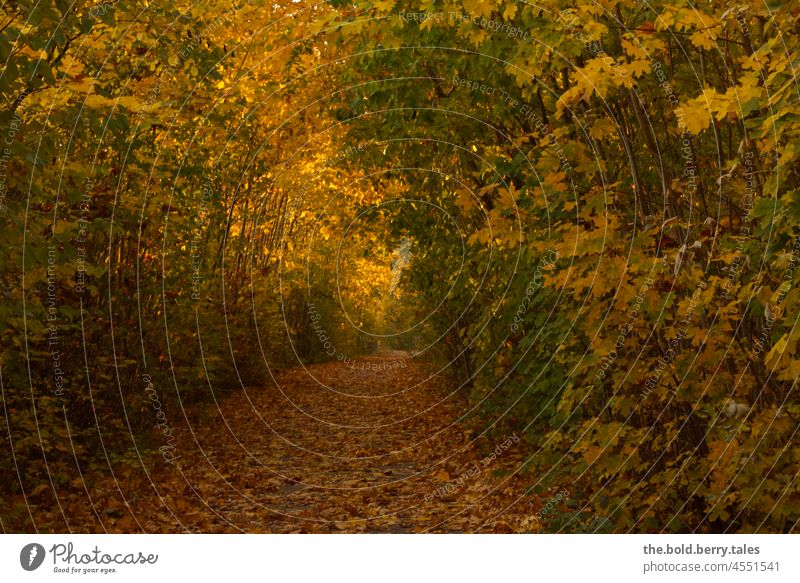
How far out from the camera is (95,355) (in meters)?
9.09

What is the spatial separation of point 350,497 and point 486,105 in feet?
15.2

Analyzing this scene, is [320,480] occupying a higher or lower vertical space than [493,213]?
lower

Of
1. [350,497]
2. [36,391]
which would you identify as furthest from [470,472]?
[36,391]

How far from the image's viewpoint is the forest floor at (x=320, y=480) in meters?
7.42

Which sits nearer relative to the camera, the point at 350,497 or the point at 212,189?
the point at 350,497

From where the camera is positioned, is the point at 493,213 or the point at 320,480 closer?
the point at 493,213

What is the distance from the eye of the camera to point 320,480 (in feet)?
31.4

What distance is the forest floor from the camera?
7.42m

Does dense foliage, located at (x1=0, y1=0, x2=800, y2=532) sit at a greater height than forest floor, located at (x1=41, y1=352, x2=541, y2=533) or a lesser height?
greater

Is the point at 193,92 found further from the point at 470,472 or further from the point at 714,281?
the point at 714,281

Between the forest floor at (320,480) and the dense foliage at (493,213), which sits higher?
the dense foliage at (493,213)

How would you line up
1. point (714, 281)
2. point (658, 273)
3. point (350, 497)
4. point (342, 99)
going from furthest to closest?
1. point (342, 99)
2. point (350, 497)
3. point (658, 273)
4. point (714, 281)

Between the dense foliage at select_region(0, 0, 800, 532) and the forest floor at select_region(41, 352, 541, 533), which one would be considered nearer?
the dense foliage at select_region(0, 0, 800, 532)

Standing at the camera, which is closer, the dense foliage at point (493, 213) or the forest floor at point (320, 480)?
the dense foliage at point (493, 213)
